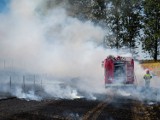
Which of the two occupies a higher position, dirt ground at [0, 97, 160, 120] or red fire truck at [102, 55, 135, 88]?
red fire truck at [102, 55, 135, 88]

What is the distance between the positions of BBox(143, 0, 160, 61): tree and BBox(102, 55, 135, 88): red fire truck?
31.8 meters

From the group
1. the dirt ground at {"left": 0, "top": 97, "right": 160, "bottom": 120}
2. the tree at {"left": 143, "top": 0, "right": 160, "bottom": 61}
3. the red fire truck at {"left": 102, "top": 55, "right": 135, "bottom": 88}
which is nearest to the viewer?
the dirt ground at {"left": 0, "top": 97, "right": 160, "bottom": 120}

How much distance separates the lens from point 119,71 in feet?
141

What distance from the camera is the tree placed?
74719 mm

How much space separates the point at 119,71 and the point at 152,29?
3447cm

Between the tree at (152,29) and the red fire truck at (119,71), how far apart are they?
104 feet

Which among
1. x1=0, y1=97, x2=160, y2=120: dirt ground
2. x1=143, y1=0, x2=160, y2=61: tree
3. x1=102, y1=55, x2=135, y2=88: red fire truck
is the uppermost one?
x1=143, y1=0, x2=160, y2=61: tree

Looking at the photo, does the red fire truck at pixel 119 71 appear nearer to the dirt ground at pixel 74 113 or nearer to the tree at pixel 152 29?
the dirt ground at pixel 74 113

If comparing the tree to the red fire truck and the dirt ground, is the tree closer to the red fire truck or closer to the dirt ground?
the red fire truck

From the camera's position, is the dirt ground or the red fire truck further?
the red fire truck

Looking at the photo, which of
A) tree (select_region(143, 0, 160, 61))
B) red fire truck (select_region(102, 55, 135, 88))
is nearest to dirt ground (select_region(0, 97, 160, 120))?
red fire truck (select_region(102, 55, 135, 88))

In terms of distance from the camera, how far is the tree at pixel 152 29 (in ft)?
245

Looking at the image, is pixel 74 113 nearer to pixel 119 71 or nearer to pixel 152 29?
pixel 119 71

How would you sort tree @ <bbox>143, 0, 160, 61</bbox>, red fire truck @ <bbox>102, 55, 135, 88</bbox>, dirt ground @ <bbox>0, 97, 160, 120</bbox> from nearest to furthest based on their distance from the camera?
1. dirt ground @ <bbox>0, 97, 160, 120</bbox>
2. red fire truck @ <bbox>102, 55, 135, 88</bbox>
3. tree @ <bbox>143, 0, 160, 61</bbox>
